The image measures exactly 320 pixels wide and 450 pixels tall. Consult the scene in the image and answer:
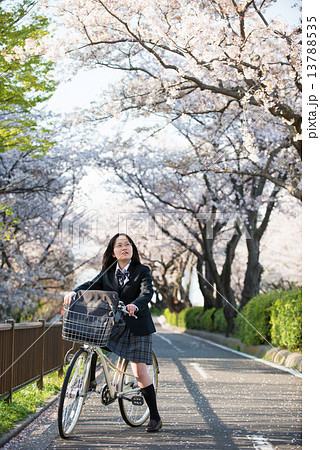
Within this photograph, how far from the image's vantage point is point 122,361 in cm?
537

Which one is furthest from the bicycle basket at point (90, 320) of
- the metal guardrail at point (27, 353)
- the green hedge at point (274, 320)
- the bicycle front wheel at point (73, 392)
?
the green hedge at point (274, 320)

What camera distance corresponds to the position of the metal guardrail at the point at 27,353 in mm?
6043

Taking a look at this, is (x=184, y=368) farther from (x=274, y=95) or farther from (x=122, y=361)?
(x=122, y=361)

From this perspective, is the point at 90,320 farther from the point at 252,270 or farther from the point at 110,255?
the point at 252,270

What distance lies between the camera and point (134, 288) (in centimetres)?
529

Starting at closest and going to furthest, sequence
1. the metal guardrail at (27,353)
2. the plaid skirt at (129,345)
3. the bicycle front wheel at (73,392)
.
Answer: the bicycle front wheel at (73,392), the plaid skirt at (129,345), the metal guardrail at (27,353)

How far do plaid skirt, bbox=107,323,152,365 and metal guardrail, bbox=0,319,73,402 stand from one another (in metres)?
1.36

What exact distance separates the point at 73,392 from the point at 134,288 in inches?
41.5

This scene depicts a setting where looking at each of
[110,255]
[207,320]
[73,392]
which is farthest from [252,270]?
[73,392]

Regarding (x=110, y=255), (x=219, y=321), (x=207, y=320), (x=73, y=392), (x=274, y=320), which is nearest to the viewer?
(x=73, y=392)

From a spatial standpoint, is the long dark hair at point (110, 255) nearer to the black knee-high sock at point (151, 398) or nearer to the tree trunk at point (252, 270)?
the black knee-high sock at point (151, 398)

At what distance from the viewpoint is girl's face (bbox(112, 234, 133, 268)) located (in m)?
5.33

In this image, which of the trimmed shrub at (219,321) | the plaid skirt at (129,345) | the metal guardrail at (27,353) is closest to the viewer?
the plaid skirt at (129,345)

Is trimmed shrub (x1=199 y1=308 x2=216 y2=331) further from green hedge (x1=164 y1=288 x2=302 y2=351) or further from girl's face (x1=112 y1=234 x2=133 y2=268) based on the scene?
girl's face (x1=112 y1=234 x2=133 y2=268)
